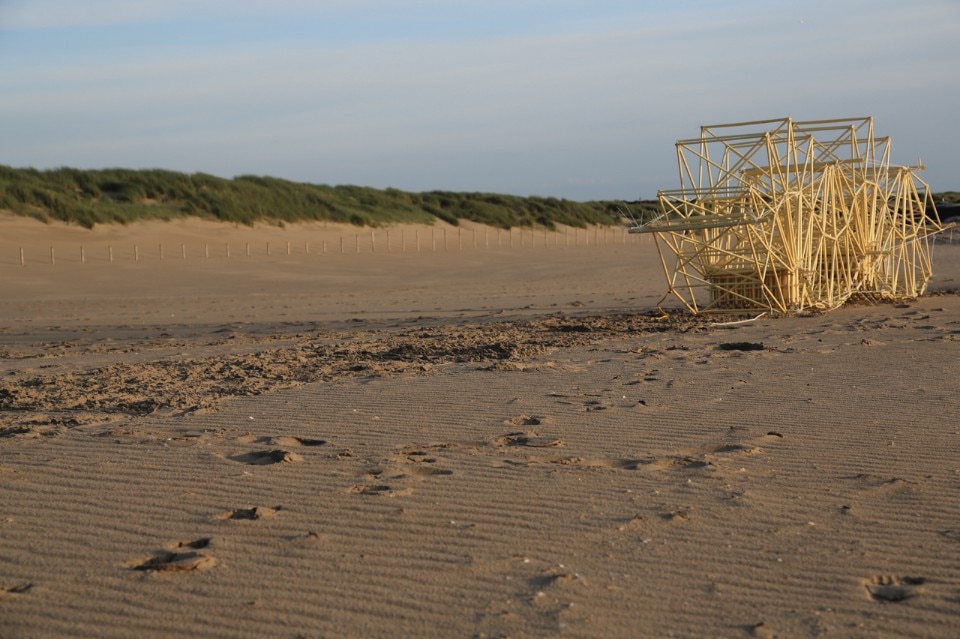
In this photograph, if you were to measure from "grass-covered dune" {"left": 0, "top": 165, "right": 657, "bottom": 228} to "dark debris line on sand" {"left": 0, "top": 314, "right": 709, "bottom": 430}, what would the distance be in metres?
18.2

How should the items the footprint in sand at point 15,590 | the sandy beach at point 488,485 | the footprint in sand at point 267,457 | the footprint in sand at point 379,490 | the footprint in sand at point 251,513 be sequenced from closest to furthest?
the sandy beach at point 488,485, the footprint in sand at point 15,590, the footprint in sand at point 251,513, the footprint in sand at point 379,490, the footprint in sand at point 267,457

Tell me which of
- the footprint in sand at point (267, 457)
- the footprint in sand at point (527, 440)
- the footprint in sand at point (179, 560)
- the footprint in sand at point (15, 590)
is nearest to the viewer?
the footprint in sand at point (15, 590)

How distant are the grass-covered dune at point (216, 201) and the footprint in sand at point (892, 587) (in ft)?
91.4

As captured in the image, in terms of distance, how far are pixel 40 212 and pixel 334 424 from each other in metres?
34.1

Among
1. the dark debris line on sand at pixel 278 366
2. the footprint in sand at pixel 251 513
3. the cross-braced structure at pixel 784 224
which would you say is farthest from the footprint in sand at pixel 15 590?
the cross-braced structure at pixel 784 224

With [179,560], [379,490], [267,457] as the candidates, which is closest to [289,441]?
[267,457]

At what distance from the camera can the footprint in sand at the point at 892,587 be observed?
4391 millimetres

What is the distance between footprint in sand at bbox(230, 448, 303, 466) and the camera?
6734 mm

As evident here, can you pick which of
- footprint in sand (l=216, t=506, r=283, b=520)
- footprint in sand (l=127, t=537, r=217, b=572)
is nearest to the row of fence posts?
footprint in sand (l=216, t=506, r=283, b=520)

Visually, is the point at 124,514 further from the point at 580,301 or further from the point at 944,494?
the point at 580,301

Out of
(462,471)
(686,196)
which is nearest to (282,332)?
(686,196)

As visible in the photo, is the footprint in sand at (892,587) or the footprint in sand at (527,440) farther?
the footprint in sand at (527,440)

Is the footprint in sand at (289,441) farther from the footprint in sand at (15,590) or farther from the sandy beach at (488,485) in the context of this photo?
the footprint in sand at (15,590)

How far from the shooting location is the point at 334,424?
26.0 ft
